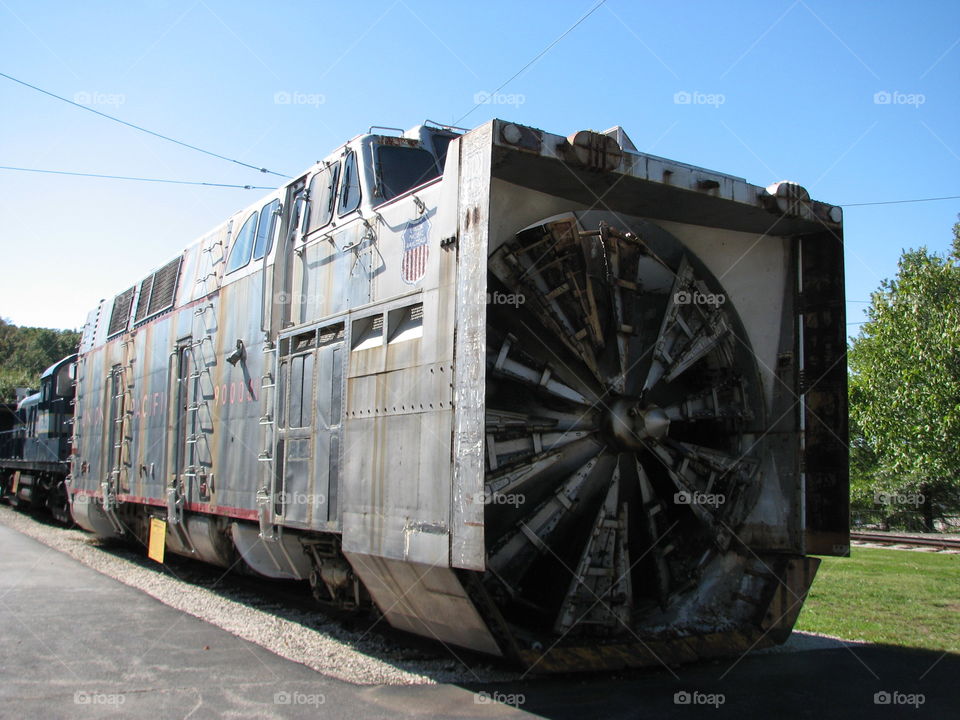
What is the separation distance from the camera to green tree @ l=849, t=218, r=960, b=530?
26.2 m

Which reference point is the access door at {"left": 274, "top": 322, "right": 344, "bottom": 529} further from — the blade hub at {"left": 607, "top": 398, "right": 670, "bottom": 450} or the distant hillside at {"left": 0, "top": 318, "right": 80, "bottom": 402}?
the distant hillside at {"left": 0, "top": 318, "right": 80, "bottom": 402}

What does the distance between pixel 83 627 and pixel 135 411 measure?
5.06 m

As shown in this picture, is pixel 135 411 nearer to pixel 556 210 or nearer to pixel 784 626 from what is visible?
pixel 556 210

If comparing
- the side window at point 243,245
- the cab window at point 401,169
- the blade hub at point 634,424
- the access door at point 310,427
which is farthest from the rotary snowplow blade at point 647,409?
the side window at point 243,245

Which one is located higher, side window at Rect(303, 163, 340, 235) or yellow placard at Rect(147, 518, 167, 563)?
side window at Rect(303, 163, 340, 235)

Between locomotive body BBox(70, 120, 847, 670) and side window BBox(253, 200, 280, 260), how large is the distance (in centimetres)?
5

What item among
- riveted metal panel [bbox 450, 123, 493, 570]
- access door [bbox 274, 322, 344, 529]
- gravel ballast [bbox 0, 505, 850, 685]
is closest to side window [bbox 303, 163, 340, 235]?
access door [bbox 274, 322, 344, 529]

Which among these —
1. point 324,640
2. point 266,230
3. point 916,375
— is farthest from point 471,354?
point 916,375

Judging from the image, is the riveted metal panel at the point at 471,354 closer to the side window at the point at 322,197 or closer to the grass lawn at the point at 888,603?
the side window at the point at 322,197

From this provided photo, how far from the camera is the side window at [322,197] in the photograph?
8.20m

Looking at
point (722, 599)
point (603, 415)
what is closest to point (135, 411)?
point (603, 415)

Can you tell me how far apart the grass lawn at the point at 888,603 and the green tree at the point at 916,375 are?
37.7ft

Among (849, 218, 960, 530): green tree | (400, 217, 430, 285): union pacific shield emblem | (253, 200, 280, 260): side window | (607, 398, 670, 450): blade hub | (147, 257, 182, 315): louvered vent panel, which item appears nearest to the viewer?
(400, 217, 430, 285): union pacific shield emblem

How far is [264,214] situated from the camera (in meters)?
9.46
